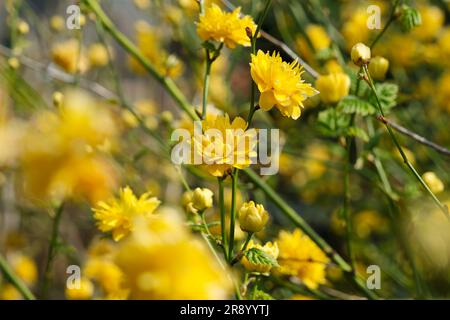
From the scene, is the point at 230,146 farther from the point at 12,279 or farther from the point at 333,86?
the point at 12,279

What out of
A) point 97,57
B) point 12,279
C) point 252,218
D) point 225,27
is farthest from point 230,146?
point 97,57

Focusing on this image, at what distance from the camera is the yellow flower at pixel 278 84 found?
0.79 meters

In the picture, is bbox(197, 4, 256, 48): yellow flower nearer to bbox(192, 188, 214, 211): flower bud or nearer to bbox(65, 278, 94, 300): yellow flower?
bbox(192, 188, 214, 211): flower bud

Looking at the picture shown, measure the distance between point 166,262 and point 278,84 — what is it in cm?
39

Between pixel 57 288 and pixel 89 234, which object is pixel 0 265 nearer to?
pixel 57 288

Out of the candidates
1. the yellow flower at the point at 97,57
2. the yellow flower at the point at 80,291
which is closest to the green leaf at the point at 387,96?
the yellow flower at the point at 80,291

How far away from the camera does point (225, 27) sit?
36.6 inches

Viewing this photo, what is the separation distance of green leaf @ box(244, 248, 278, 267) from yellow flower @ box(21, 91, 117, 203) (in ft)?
1.13

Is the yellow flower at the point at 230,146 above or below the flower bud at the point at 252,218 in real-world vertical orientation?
above

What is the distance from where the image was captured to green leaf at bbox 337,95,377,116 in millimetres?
999

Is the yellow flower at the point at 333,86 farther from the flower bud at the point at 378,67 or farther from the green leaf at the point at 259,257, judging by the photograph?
the green leaf at the point at 259,257

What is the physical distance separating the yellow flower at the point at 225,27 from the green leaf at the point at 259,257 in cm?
32

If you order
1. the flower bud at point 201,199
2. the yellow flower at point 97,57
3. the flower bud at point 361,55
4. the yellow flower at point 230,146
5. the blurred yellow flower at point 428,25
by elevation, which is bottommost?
the flower bud at point 201,199

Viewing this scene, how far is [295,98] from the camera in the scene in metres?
0.81
